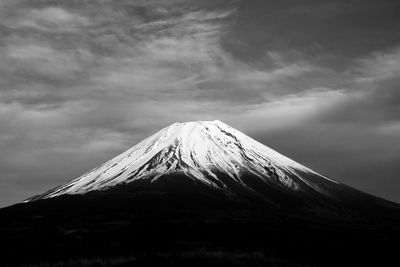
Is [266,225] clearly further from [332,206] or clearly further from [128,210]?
[332,206]

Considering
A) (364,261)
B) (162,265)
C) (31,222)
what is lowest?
(364,261)

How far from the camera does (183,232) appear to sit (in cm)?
9638

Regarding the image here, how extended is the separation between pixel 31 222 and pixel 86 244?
60.7 m

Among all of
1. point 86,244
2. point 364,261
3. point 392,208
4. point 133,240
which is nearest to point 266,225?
point 133,240

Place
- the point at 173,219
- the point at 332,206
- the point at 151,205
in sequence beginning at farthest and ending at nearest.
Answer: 1. the point at 332,206
2. the point at 151,205
3. the point at 173,219

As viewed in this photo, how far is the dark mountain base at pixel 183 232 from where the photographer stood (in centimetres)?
5044

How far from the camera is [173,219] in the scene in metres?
122

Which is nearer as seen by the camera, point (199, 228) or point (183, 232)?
point (183, 232)

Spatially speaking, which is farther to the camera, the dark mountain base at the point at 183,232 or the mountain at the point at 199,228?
the mountain at the point at 199,228

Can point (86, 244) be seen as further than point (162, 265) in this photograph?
Yes

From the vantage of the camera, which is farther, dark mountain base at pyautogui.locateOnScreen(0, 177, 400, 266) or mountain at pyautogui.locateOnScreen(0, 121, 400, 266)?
mountain at pyautogui.locateOnScreen(0, 121, 400, 266)

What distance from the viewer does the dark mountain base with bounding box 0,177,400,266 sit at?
50.4m

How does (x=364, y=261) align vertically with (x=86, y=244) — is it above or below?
below

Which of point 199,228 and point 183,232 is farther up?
point 199,228
